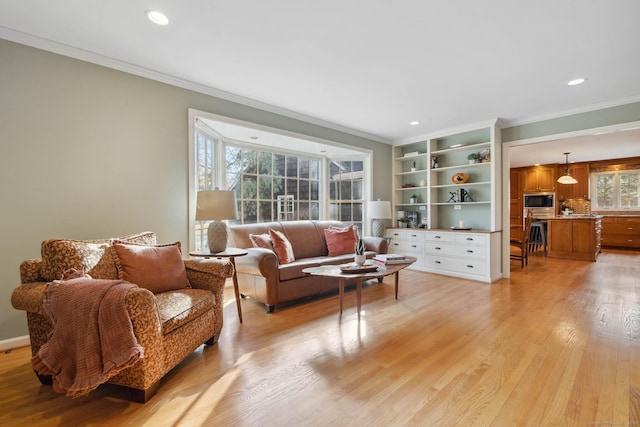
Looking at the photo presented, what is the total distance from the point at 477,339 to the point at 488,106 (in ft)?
9.94

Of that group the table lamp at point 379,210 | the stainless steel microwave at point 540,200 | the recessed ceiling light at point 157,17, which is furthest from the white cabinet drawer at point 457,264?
the stainless steel microwave at point 540,200

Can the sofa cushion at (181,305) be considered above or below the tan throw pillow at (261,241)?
below

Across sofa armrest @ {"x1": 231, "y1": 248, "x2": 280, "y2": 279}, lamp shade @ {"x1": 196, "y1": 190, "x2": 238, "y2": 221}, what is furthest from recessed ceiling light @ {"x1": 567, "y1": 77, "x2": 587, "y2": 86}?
lamp shade @ {"x1": 196, "y1": 190, "x2": 238, "y2": 221}

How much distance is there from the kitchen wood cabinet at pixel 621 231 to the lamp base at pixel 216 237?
32.2 ft

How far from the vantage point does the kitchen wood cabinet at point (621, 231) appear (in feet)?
24.5

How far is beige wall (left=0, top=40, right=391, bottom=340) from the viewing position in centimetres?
227

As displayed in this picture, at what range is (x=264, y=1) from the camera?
1939 mm

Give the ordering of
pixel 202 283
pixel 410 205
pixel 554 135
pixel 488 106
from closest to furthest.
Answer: pixel 202 283
pixel 488 106
pixel 554 135
pixel 410 205

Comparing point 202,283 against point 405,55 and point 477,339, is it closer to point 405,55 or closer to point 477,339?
point 477,339

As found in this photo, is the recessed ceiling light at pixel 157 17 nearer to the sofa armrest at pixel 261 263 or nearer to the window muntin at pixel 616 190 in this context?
the sofa armrest at pixel 261 263

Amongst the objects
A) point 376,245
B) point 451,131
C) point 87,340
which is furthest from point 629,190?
point 87,340

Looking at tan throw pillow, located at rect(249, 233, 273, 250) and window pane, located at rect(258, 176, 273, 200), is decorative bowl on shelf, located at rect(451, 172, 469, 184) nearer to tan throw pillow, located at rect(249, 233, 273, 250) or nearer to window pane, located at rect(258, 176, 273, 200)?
window pane, located at rect(258, 176, 273, 200)

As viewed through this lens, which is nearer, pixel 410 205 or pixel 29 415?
pixel 29 415

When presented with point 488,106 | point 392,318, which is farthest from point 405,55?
point 392,318
